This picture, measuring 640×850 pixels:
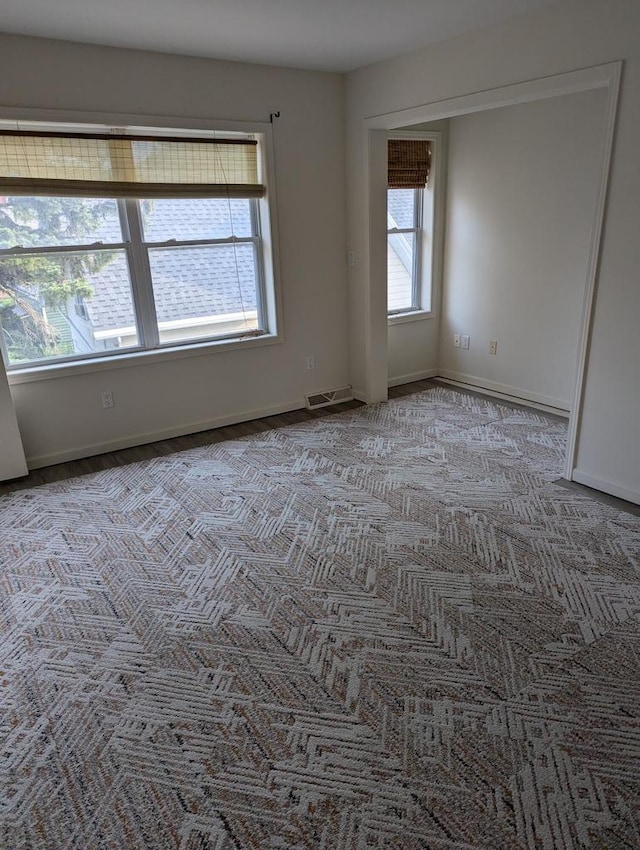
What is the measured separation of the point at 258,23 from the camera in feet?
10.0

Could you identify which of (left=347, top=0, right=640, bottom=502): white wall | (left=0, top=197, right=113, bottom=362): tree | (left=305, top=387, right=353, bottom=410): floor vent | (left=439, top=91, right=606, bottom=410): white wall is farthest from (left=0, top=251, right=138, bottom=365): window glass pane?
(left=439, top=91, right=606, bottom=410): white wall

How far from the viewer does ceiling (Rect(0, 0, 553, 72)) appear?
278 cm

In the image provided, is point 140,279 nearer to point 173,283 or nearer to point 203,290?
point 173,283

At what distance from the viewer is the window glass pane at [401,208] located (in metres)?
5.04

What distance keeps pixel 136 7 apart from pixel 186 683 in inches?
121

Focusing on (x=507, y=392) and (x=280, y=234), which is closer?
(x=280, y=234)

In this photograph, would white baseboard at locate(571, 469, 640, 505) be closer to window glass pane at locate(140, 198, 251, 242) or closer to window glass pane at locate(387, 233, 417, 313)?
window glass pane at locate(387, 233, 417, 313)

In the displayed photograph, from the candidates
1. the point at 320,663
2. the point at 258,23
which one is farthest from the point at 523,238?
the point at 320,663

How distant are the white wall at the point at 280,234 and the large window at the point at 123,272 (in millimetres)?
219

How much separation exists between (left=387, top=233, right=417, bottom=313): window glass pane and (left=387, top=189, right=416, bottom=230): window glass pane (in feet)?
0.34

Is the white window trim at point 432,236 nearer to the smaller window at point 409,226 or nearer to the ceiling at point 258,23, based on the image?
the smaller window at point 409,226

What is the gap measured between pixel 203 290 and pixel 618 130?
2782mm

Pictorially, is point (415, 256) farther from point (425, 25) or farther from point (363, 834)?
point (363, 834)

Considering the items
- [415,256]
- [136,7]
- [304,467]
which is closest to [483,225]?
[415,256]
